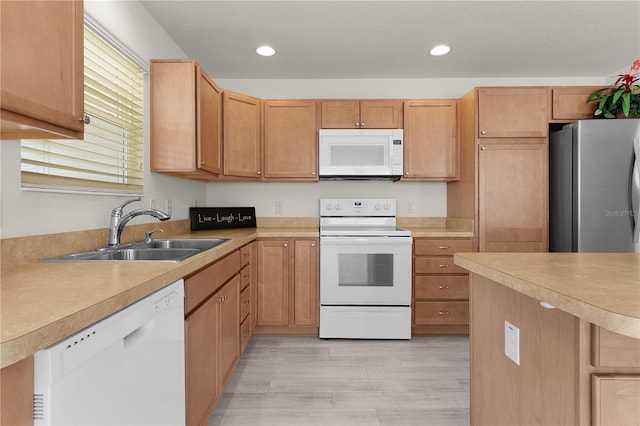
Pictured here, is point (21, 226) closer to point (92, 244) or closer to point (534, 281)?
point (92, 244)

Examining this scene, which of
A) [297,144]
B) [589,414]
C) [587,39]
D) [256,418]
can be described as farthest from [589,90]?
[256,418]

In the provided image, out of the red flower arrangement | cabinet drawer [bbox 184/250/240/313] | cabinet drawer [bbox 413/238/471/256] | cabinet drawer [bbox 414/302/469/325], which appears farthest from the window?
the red flower arrangement

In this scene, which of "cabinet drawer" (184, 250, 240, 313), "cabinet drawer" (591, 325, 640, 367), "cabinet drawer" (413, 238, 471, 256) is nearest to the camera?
"cabinet drawer" (591, 325, 640, 367)

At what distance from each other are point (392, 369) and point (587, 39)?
290 centimetres

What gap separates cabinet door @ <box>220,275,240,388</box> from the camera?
1.83 metres

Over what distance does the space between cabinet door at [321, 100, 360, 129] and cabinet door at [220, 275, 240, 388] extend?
1.66m

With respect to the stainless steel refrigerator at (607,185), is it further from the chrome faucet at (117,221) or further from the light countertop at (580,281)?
the chrome faucet at (117,221)

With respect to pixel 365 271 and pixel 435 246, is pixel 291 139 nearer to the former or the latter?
pixel 365 271

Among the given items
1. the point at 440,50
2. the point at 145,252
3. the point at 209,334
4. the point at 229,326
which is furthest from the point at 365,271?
the point at 440,50

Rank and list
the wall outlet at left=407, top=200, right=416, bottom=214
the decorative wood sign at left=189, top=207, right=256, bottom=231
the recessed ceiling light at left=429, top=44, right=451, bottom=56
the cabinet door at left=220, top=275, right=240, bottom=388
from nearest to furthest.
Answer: the cabinet door at left=220, top=275, right=240, bottom=388
the recessed ceiling light at left=429, top=44, right=451, bottom=56
the decorative wood sign at left=189, top=207, right=256, bottom=231
the wall outlet at left=407, top=200, right=416, bottom=214

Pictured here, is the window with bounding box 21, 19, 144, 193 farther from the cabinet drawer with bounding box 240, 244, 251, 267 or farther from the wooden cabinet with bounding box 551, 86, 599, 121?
the wooden cabinet with bounding box 551, 86, 599, 121

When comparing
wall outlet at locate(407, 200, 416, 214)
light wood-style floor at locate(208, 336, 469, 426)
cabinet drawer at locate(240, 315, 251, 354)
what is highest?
wall outlet at locate(407, 200, 416, 214)

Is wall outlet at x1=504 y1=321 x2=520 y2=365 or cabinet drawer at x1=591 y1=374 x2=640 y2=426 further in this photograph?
wall outlet at x1=504 y1=321 x2=520 y2=365

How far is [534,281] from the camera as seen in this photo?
0.88 metres
